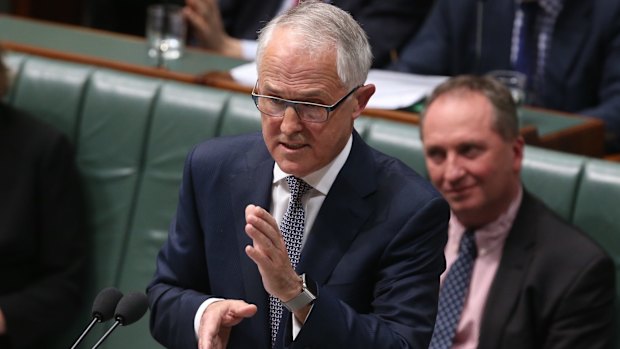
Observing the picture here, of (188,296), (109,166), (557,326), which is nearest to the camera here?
(188,296)

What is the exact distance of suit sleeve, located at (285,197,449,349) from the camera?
64.7 inches

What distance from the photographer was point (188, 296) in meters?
1.85

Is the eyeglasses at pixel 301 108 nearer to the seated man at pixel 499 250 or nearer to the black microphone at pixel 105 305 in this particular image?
the black microphone at pixel 105 305

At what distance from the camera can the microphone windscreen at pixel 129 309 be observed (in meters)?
1.63

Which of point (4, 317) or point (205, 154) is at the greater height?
point (205, 154)

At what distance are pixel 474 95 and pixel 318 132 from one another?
84 cm

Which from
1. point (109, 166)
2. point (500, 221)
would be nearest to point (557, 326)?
point (500, 221)

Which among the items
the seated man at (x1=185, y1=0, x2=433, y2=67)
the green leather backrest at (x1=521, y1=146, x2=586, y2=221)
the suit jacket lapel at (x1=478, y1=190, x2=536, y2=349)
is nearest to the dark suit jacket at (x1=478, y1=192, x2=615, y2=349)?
the suit jacket lapel at (x1=478, y1=190, x2=536, y2=349)

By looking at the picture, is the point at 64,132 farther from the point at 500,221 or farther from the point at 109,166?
the point at 500,221

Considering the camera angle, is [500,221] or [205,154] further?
[500,221]

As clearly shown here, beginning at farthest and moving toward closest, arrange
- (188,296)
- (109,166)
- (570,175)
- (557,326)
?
(109,166) < (570,175) < (557,326) < (188,296)

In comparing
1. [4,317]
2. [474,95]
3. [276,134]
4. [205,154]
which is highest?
[276,134]

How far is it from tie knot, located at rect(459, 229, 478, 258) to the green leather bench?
31cm

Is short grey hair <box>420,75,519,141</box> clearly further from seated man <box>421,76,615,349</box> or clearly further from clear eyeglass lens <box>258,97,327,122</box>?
clear eyeglass lens <box>258,97,327,122</box>
